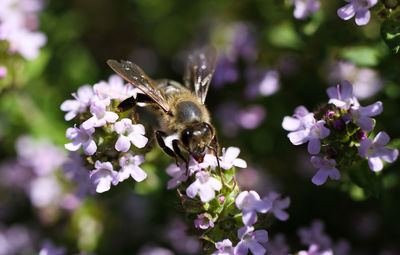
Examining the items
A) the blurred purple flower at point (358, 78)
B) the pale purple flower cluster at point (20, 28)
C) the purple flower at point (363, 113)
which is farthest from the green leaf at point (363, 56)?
the pale purple flower cluster at point (20, 28)

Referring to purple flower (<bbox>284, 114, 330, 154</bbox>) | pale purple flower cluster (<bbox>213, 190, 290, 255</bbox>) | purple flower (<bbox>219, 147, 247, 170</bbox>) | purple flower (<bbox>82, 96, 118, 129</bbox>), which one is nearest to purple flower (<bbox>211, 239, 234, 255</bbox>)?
pale purple flower cluster (<bbox>213, 190, 290, 255</bbox>)

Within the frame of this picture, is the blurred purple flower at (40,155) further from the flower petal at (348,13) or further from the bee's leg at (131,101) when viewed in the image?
the flower petal at (348,13)

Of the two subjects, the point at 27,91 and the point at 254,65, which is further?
the point at 27,91

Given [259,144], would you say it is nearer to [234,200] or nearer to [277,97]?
[277,97]

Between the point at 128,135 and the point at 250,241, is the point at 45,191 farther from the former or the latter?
the point at 250,241

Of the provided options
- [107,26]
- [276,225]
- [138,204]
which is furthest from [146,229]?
[107,26]

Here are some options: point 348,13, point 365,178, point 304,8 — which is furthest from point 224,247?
point 304,8
